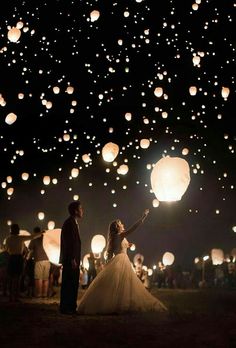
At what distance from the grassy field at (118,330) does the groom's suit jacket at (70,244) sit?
78 centimetres

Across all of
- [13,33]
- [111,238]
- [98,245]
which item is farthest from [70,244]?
[98,245]

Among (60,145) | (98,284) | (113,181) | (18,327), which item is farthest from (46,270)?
(113,181)

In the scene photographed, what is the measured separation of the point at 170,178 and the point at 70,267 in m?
2.08

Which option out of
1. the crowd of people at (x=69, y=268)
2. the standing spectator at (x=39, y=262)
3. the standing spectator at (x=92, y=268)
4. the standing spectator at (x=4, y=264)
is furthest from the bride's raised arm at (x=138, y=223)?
the standing spectator at (x=92, y=268)

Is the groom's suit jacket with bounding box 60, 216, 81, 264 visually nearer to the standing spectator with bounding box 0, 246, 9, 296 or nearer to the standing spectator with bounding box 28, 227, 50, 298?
the standing spectator with bounding box 28, 227, 50, 298

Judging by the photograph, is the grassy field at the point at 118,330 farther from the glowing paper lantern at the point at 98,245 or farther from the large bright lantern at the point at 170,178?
the glowing paper lantern at the point at 98,245

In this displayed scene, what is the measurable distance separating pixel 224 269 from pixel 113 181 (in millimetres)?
17898

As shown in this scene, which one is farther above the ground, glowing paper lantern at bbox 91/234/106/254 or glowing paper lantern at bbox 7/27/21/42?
glowing paper lantern at bbox 7/27/21/42

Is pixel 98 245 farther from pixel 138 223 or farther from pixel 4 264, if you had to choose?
pixel 138 223

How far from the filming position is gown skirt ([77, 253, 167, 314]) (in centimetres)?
715

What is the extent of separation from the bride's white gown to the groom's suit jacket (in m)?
0.47

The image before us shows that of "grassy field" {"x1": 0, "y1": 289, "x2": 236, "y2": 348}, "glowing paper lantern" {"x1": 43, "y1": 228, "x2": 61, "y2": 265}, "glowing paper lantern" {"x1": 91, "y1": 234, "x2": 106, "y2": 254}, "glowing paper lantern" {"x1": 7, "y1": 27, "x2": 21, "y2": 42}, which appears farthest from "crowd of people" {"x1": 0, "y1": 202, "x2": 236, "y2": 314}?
"glowing paper lantern" {"x1": 7, "y1": 27, "x2": 21, "y2": 42}

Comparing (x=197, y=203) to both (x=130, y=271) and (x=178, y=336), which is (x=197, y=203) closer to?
(x=130, y=271)

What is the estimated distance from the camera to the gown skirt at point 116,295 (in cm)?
715
